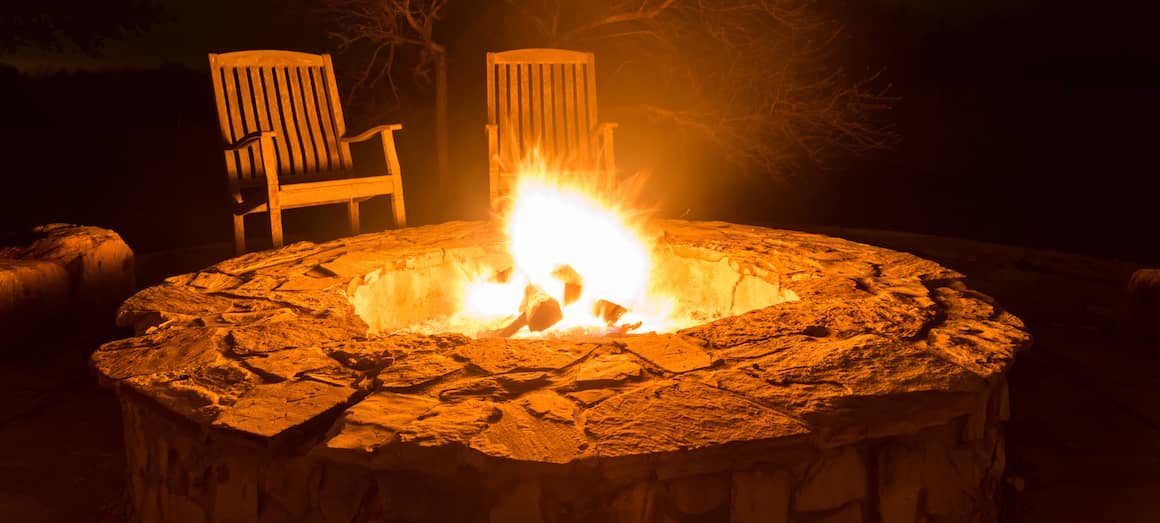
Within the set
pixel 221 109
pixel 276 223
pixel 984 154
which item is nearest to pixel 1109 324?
pixel 276 223

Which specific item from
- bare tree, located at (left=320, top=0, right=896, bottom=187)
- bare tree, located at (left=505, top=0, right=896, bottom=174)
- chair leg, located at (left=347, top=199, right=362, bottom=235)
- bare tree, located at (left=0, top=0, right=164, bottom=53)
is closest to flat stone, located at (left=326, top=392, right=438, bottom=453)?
chair leg, located at (left=347, top=199, right=362, bottom=235)

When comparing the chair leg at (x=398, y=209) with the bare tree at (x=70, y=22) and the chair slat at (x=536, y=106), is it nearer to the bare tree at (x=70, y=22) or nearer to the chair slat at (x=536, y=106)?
the chair slat at (x=536, y=106)

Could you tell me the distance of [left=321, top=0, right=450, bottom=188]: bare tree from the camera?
18.8 ft

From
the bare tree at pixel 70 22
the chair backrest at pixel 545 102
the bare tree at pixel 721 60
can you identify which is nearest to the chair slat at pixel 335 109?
the chair backrest at pixel 545 102

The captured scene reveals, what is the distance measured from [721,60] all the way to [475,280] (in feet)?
11.8

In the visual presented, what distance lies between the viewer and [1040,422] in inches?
109

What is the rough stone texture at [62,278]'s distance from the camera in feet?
11.6

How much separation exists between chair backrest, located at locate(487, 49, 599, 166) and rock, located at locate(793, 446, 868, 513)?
2.92 m

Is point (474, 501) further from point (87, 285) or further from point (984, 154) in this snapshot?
point (984, 154)

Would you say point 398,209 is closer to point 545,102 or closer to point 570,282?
point 545,102

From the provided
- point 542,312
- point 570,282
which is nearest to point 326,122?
point 570,282

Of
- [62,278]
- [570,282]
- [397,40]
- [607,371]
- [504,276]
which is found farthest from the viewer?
[397,40]

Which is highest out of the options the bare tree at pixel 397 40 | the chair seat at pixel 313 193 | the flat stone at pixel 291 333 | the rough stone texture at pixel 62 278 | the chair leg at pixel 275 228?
the bare tree at pixel 397 40

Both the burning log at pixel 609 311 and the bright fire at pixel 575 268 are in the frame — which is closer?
the burning log at pixel 609 311
